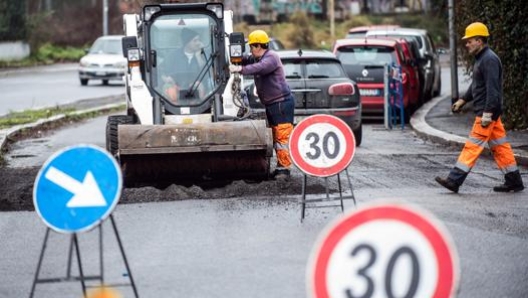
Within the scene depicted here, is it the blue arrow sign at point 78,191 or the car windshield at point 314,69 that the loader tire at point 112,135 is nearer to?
the car windshield at point 314,69

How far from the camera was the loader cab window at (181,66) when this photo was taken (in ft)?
54.2

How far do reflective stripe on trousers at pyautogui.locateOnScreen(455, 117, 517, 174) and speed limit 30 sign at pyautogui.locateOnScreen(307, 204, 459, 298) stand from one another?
331 inches

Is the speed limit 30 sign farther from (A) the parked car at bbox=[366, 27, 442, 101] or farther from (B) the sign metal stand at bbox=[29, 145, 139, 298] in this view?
(A) the parked car at bbox=[366, 27, 442, 101]

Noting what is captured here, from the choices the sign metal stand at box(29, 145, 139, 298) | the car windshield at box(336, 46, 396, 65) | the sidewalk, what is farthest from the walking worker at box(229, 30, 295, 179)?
the car windshield at box(336, 46, 396, 65)

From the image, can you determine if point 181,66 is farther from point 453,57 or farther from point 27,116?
point 453,57

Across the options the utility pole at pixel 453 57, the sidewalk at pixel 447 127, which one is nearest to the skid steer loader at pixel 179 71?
the sidewalk at pixel 447 127

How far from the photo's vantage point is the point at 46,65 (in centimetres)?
5791

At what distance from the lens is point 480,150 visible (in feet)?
45.3

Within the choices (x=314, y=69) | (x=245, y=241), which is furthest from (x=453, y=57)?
(x=245, y=241)

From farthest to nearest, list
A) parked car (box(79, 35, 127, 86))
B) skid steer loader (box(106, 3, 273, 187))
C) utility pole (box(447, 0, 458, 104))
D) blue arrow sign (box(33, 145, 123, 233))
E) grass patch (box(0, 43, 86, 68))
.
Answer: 1. grass patch (box(0, 43, 86, 68))
2. parked car (box(79, 35, 127, 86))
3. utility pole (box(447, 0, 458, 104))
4. skid steer loader (box(106, 3, 273, 187))
5. blue arrow sign (box(33, 145, 123, 233))

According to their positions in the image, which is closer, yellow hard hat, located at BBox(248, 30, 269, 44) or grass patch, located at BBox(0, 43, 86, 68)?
yellow hard hat, located at BBox(248, 30, 269, 44)

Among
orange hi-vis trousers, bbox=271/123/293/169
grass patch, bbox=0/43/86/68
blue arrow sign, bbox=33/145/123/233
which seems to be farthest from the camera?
grass patch, bbox=0/43/86/68

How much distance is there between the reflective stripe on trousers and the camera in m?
13.8

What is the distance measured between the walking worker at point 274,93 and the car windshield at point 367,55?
10576 millimetres
